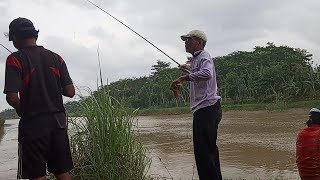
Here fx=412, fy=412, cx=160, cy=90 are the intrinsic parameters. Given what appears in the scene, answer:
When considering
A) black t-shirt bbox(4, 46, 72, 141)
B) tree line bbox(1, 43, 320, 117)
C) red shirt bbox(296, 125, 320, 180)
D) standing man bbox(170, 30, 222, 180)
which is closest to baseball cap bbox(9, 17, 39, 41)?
black t-shirt bbox(4, 46, 72, 141)

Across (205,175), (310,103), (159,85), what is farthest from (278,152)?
(159,85)

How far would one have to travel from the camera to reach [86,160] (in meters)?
4.23

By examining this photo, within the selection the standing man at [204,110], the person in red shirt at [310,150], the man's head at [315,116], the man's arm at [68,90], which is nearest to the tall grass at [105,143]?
the standing man at [204,110]

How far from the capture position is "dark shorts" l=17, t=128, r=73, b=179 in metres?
2.84

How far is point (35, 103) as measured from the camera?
287cm

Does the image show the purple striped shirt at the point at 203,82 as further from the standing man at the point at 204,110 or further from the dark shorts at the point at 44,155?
the dark shorts at the point at 44,155

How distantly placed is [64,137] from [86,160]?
1.30 meters

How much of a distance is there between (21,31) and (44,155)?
0.89 meters

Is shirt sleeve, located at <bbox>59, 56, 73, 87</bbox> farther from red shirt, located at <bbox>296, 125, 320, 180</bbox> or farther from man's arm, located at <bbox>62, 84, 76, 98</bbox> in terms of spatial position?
red shirt, located at <bbox>296, 125, 320, 180</bbox>

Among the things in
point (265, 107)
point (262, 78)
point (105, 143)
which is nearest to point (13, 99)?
point (105, 143)

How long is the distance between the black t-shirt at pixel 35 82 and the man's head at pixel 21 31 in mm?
85

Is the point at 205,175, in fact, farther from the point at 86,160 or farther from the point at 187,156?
the point at 187,156

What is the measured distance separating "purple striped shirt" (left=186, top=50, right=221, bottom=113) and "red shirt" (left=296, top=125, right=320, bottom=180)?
0.85m

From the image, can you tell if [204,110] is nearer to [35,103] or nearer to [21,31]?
[35,103]
